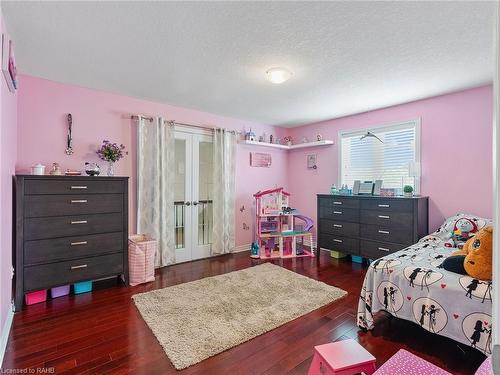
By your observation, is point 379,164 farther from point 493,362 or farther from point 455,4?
point 493,362

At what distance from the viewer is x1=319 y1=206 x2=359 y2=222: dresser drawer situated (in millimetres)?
3919

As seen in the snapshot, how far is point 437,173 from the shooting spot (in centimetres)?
356

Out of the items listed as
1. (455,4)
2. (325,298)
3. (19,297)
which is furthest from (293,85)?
(19,297)

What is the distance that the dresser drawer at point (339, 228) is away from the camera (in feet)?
12.9

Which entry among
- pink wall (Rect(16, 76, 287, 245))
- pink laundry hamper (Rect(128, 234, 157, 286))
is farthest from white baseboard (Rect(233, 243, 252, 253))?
pink wall (Rect(16, 76, 287, 245))

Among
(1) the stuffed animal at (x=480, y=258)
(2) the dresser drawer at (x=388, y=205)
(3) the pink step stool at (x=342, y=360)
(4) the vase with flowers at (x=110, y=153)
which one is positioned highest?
(4) the vase with flowers at (x=110, y=153)

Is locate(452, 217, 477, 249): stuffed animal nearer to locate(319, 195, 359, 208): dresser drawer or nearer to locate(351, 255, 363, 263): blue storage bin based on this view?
locate(319, 195, 359, 208): dresser drawer

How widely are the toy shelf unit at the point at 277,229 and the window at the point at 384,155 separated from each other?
1100 mm

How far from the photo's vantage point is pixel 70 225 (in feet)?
9.21

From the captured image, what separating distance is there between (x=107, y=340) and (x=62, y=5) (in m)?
2.46

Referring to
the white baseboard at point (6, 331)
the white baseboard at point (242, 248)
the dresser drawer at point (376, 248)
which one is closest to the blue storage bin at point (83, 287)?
the white baseboard at point (6, 331)

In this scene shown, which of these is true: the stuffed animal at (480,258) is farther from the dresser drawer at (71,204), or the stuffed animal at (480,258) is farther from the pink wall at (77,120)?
the pink wall at (77,120)

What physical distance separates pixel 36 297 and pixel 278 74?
11.0 feet

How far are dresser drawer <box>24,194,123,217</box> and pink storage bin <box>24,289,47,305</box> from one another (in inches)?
31.2
